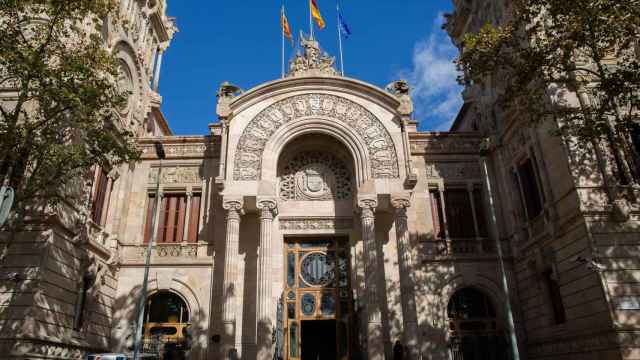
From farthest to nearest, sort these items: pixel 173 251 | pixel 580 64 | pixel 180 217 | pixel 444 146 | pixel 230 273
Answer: pixel 444 146, pixel 180 217, pixel 173 251, pixel 230 273, pixel 580 64

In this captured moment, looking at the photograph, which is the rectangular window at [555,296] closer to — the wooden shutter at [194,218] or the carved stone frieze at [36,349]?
the wooden shutter at [194,218]

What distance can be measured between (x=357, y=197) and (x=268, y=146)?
517 cm

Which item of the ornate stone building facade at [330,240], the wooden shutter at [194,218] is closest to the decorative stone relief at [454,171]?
the ornate stone building facade at [330,240]

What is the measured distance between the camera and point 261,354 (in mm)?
18938

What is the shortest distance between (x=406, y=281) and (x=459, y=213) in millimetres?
5713

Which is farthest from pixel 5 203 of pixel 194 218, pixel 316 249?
pixel 316 249

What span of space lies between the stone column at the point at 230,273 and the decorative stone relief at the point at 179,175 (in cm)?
369

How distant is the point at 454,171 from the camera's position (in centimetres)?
2461

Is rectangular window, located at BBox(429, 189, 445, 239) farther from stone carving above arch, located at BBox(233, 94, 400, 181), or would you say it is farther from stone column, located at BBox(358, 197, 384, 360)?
stone column, located at BBox(358, 197, 384, 360)

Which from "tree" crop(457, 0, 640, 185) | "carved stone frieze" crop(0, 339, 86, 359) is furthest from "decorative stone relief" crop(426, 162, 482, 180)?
"carved stone frieze" crop(0, 339, 86, 359)

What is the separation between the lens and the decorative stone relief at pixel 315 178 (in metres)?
24.3

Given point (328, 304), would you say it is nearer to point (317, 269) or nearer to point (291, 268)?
point (317, 269)

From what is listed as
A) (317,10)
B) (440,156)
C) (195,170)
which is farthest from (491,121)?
(195,170)

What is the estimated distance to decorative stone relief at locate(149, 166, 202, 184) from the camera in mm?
24391
